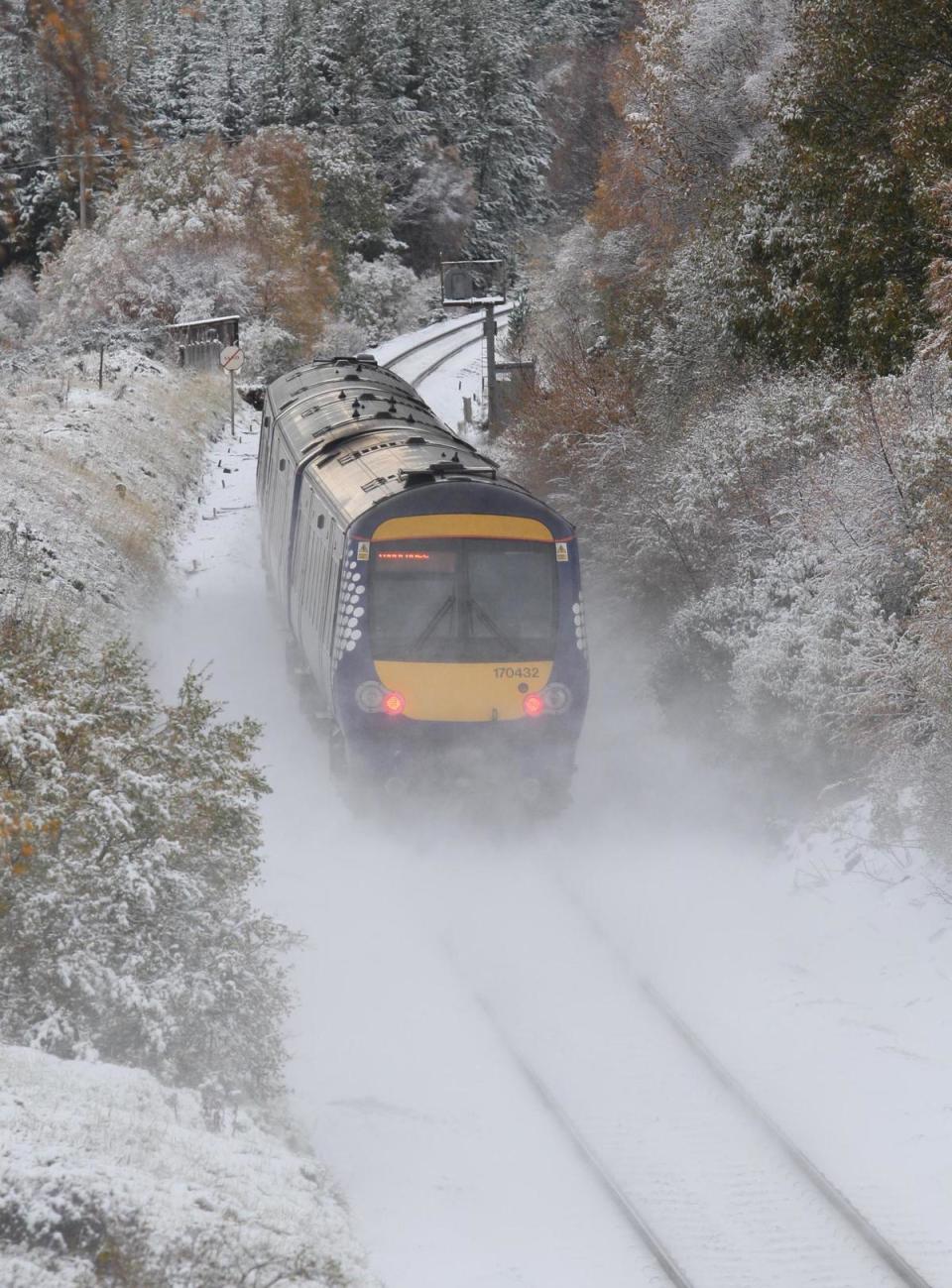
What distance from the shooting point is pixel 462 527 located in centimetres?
1159

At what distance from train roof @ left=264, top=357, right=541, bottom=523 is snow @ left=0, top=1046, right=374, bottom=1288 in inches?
230

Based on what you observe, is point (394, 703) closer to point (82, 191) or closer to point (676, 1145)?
point (676, 1145)

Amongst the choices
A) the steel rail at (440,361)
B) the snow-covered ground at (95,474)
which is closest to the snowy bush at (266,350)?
the steel rail at (440,361)

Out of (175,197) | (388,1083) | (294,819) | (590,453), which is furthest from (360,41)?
(388,1083)

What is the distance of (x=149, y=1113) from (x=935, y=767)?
20.5ft

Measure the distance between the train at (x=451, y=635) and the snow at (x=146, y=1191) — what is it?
4.79m

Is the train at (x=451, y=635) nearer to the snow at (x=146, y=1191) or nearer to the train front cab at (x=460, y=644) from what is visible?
the train front cab at (x=460, y=644)

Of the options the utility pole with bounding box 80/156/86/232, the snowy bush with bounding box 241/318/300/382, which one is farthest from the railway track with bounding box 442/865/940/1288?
the utility pole with bounding box 80/156/86/232

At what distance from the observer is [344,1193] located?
720 centimetres

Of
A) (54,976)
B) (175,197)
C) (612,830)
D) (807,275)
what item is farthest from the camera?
(175,197)

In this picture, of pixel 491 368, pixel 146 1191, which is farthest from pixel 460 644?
pixel 491 368

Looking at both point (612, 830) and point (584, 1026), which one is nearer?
point (584, 1026)

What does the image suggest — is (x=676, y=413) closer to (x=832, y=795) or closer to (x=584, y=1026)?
(x=832, y=795)

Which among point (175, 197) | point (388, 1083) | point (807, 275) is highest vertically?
point (175, 197)
